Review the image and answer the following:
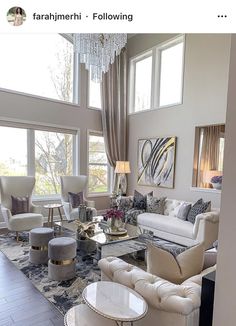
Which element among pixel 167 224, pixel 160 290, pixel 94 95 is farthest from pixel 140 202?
pixel 160 290

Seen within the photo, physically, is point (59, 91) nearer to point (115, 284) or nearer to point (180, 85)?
point (180, 85)

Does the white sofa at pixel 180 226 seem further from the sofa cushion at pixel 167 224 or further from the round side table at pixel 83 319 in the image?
the round side table at pixel 83 319

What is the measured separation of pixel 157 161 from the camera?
17.2 feet

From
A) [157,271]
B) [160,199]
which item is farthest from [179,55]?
[157,271]

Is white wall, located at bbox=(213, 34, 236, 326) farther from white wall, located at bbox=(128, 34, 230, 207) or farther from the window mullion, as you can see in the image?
the window mullion

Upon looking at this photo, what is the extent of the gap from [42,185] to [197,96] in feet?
13.0

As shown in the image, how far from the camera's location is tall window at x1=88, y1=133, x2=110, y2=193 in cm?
598

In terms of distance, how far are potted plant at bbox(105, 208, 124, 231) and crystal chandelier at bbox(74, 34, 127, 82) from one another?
2359mm

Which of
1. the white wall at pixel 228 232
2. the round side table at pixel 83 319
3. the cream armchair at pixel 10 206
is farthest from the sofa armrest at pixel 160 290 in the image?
the cream armchair at pixel 10 206

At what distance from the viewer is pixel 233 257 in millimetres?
1049

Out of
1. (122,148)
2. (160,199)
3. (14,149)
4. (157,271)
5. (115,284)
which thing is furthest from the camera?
(122,148)

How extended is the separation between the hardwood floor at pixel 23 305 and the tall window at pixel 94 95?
174 inches

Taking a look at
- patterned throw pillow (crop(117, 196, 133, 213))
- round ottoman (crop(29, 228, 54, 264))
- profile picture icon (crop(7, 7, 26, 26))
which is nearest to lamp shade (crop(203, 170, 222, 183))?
patterned throw pillow (crop(117, 196, 133, 213))

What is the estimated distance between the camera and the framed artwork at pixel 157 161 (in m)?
Answer: 4.97
